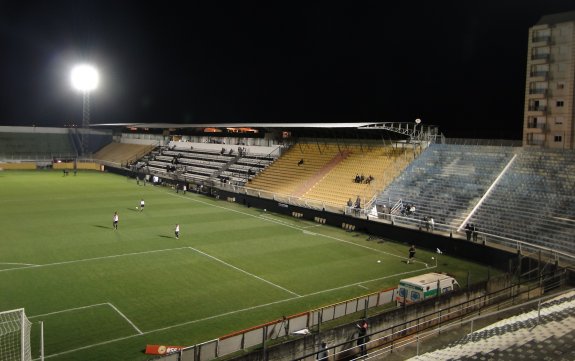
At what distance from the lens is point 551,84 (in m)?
43.8

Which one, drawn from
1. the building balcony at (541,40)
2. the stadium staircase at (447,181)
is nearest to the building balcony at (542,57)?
the building balcony at (541,40)

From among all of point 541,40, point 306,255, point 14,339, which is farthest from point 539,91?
point 14,339

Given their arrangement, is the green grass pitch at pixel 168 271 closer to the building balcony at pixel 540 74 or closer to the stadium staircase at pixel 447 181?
the stadium staircase at pixel 447 181

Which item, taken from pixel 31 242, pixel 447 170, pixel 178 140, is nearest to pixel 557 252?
pixel 447 170

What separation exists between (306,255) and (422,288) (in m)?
10.1

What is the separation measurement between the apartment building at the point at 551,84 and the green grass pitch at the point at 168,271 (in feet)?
69.4

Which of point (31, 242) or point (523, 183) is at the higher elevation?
point (523, 183)

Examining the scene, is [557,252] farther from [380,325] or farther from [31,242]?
[31,242]

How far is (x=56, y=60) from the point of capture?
8856 cm

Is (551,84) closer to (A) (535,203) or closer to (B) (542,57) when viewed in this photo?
(B) (542,57)

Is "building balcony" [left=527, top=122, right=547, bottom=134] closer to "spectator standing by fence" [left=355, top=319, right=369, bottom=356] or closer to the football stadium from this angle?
the football stadium

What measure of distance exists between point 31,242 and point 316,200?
22331 mm

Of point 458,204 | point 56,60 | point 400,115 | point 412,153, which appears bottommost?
point 458,204

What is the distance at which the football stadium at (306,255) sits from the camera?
1491 centimetres
